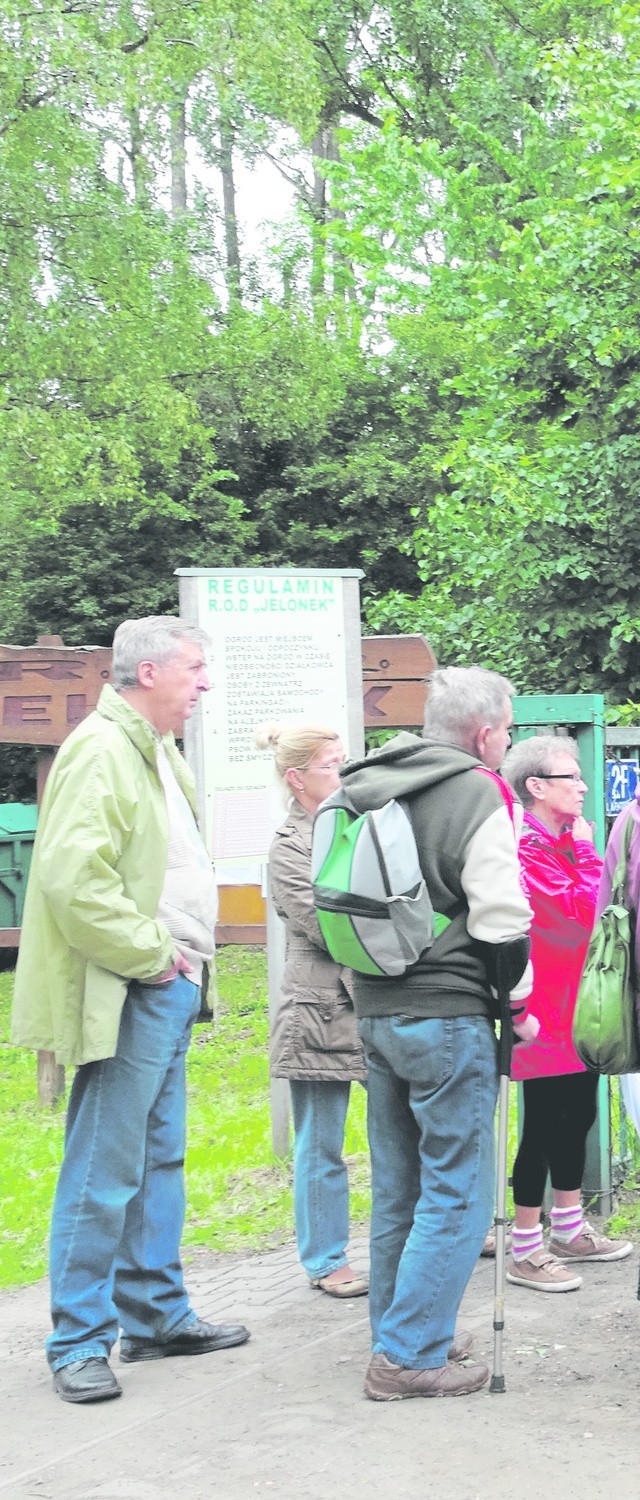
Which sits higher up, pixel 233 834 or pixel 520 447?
pixel 520 447

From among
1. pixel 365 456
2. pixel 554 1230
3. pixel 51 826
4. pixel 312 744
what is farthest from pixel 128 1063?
pixel 365 456

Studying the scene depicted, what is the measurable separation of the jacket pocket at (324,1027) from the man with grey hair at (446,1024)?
88cm

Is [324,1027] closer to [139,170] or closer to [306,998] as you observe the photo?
[306,998]

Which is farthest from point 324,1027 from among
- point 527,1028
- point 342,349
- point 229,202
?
point 229,202

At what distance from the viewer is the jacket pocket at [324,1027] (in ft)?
15.9

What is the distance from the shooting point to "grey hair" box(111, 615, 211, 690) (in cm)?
423

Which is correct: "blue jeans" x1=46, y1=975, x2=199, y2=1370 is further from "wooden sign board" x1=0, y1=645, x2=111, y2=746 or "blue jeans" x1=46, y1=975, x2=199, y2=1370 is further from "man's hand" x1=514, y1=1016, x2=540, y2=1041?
"wooden sign board" x1=0, y1=645, x2=111, y2=746

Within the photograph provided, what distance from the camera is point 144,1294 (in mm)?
4312

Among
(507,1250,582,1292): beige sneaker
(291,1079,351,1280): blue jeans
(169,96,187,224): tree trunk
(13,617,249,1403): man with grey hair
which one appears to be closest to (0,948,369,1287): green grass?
(291,1079,351,1280): blue jeans

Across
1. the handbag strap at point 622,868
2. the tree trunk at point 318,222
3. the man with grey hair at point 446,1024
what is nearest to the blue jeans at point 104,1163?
the man with grey hair at point 446,1024

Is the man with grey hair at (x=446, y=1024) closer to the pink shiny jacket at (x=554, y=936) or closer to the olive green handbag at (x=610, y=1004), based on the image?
the olive green handbag at (x=610, y=1004)

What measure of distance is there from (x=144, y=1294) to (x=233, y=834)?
2.37 metres

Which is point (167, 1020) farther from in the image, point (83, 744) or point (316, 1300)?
point (316, 1300)

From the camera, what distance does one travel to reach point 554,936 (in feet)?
16.1
